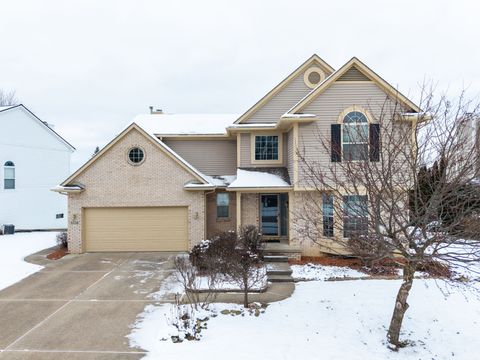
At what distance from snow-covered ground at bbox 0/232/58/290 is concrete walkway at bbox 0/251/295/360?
50cm

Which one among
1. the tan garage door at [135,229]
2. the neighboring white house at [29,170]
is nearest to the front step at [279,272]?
the tan garage door at [135,229]

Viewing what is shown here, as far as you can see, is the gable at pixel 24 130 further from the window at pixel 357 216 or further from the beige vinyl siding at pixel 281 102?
the window at pixel 357 216

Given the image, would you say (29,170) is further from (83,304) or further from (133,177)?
(83,304)

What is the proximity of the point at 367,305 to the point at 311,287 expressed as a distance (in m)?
1.92

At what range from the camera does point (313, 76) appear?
17547 millimetres

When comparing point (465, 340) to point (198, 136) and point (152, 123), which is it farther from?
point (152, 123)

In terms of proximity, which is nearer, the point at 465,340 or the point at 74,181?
the point at 465,340

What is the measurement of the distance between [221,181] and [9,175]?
15193mm

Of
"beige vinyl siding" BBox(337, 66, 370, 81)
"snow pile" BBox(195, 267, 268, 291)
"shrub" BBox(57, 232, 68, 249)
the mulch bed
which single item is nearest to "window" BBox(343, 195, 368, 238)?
"snow pile" BBox(195, 267, 268, 291)

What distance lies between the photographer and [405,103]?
1364cm

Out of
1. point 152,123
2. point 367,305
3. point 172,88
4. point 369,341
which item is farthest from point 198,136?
point 172,88

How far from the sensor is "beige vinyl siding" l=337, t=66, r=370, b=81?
14.7m

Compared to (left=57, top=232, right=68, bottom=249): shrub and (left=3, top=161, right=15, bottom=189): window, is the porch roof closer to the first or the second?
(left=57, top=232, right=68, bottom=249): shrub

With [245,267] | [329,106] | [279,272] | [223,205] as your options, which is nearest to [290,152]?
[329,106]
